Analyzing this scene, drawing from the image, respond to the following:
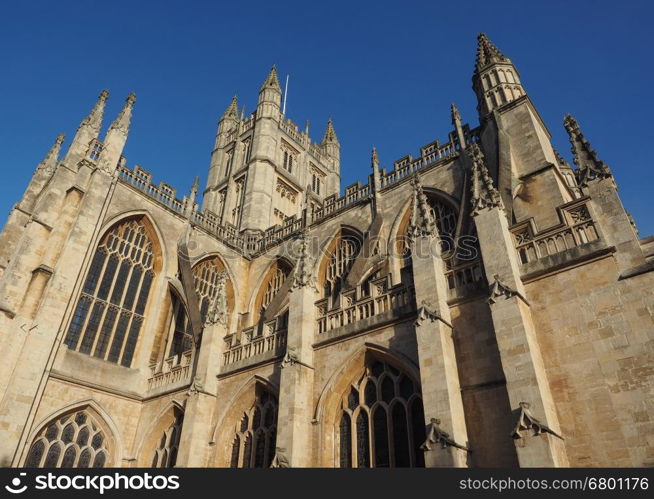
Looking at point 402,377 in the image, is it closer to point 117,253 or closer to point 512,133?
point 512,133

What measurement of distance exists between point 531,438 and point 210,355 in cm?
972

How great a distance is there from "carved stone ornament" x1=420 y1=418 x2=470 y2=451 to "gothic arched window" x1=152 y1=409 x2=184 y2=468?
9.12 meters

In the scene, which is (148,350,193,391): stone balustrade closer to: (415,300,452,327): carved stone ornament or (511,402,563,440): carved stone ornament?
(415,300,452,327): carved stone ornament

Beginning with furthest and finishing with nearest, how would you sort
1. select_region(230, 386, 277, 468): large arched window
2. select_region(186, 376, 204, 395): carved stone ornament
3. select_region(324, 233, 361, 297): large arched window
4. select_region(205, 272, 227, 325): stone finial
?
select_region(324, 233, 361, 297): large arched window, select_region(205, 272, 227, 325): stone finial, select_region(186, 376, 204, 395): carved stone ornament, select_region(230, 386, 277, 468): large arched window

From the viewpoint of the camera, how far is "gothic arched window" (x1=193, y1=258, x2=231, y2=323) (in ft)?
65.2

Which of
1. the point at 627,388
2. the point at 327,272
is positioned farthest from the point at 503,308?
the point at 327,272

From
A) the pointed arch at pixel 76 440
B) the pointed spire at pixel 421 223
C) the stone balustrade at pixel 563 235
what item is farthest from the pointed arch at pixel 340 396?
the pointed arch at pixel 76 440

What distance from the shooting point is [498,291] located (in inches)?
336

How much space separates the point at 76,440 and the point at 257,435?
6.35 metres

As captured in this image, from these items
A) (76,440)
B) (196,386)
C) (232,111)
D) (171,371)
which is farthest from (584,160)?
(232,111)

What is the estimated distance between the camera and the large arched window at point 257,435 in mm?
11945

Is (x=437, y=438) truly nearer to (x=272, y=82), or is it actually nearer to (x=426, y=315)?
(x=426, y=315)

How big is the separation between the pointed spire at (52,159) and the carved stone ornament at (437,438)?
21.1 metres

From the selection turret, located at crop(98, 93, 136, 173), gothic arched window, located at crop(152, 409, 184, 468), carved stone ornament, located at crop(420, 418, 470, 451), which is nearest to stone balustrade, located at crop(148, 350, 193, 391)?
gothic arched window, located at crop(152, 409, 184, 468)
